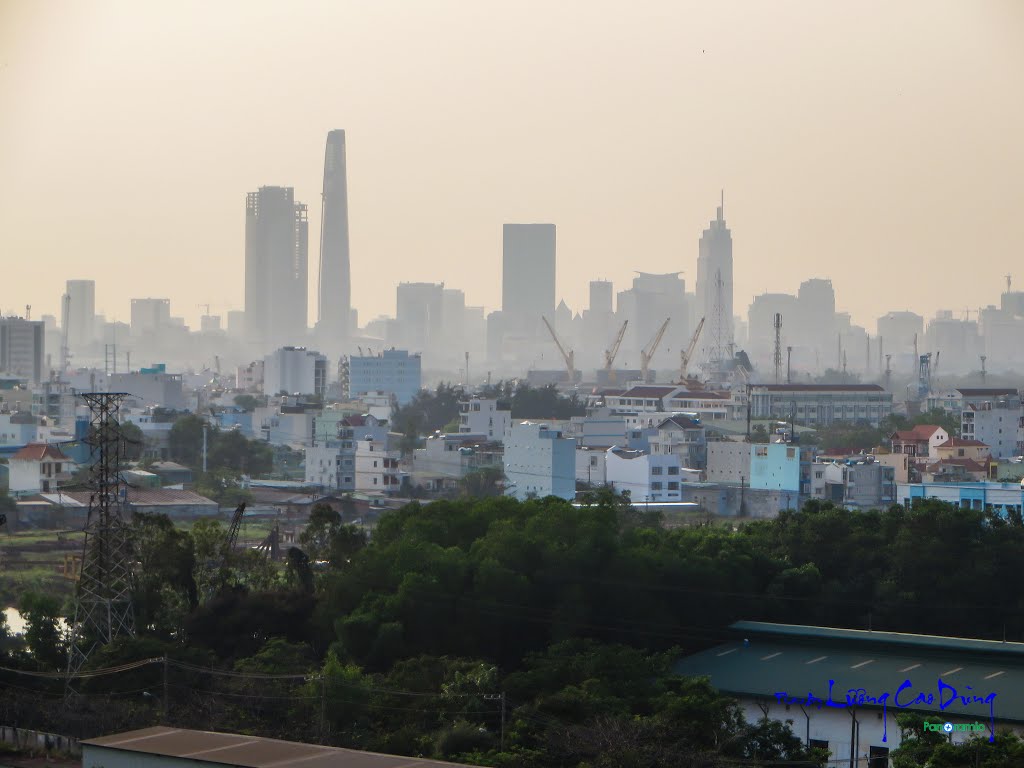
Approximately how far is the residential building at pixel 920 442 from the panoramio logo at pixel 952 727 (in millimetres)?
12474

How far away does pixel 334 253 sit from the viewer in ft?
187

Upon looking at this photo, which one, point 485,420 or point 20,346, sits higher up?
point 20,346

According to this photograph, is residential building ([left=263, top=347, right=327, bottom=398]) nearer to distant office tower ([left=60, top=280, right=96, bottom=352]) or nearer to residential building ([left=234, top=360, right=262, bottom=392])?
residential building ([left=234, top=360, right=262, bottom=392])

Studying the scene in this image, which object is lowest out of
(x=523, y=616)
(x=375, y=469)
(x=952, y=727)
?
(x=952, y=727)

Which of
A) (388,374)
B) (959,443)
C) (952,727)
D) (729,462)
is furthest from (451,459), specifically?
(388,374)

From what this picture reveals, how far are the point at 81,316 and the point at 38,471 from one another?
41.8 metres

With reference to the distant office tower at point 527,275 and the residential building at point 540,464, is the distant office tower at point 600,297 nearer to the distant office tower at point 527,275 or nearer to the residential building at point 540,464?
the distant office tower at point 527,275

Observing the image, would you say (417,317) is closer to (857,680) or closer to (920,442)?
(920,442)

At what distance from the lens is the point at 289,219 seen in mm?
55938

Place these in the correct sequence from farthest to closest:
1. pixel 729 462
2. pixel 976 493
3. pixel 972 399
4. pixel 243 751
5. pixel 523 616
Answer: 1. pixel 972 399
2. pixel 729 462
3. pixel 976 493
4. pixel 523 616
5. pixel 243 751

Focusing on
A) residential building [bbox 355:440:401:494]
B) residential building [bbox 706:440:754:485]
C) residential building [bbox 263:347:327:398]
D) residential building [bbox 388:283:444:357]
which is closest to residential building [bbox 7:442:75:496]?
residential building [bbox 355:440:401:494]

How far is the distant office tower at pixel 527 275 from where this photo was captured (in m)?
55.7

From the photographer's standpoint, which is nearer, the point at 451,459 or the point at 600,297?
the point at 451,459

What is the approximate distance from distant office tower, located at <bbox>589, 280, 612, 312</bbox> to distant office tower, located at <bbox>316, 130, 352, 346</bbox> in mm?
9151
